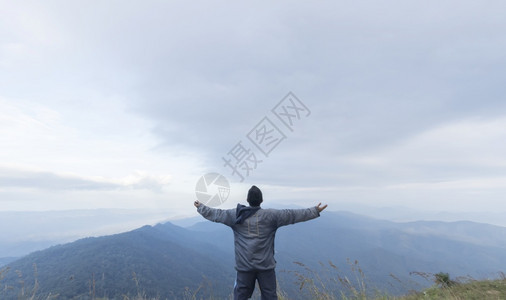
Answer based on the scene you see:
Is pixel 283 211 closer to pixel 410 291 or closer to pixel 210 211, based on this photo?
pixel 210 211

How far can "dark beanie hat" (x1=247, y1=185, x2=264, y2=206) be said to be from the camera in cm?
546

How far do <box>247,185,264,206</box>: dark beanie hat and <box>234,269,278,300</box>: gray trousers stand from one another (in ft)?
4.43

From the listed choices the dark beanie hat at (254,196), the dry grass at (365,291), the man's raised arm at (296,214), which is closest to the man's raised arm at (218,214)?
the dark beanie hat at (254,196)

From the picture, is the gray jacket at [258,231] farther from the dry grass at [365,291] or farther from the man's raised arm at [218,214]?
the dry grass at [365,291]

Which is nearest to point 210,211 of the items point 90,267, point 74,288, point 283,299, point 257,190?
point 257,190

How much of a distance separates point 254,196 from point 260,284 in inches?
68.2

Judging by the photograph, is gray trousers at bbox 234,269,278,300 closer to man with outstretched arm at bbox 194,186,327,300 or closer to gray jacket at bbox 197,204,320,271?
man with outstretched arm at bbox 194,186,327,300

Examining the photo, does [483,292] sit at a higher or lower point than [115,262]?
higher

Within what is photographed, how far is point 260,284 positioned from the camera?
5.30m

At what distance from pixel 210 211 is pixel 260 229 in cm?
111

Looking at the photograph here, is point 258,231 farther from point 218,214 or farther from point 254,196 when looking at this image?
point 218,214

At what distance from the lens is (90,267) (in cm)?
17075

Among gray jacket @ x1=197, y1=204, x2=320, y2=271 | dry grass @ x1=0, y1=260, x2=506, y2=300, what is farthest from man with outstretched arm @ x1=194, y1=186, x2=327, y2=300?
dry grass @ x1=0, y1=260, x2=506, y2=300

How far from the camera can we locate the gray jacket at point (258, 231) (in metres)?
5.23
